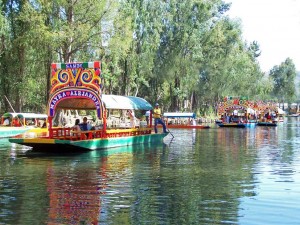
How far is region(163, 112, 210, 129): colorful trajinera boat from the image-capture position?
175 ft

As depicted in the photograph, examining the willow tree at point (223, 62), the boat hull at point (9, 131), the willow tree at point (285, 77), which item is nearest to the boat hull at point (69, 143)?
the boat hull at point (9, 131)

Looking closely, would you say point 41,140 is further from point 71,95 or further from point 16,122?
point 16,122

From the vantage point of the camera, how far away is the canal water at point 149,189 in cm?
966

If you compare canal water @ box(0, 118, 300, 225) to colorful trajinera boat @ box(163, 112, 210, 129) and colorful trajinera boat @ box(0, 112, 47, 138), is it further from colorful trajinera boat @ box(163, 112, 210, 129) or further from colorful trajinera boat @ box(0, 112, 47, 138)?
colorful trajinera boat @ box(163, 112, 210, 129)

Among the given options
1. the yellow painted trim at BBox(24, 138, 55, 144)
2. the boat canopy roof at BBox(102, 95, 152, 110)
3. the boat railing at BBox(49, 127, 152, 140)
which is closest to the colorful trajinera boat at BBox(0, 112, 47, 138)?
the boat canopy roof at BBox(102, 95, 152, 110)

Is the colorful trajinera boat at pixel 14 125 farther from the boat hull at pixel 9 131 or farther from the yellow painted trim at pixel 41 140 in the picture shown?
the yellow painted trim at pixel 41 140

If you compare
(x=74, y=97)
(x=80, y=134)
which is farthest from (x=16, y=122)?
(x=74, y=97)

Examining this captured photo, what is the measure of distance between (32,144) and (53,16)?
1823 centimetres

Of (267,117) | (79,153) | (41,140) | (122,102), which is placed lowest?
(79,153)

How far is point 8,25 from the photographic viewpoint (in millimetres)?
42219

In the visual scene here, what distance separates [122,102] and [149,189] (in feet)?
46.1

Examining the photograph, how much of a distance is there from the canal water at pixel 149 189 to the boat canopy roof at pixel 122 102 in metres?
4.45

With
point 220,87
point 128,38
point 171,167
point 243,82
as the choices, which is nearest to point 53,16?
point 128,38

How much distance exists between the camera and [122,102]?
2638cm
